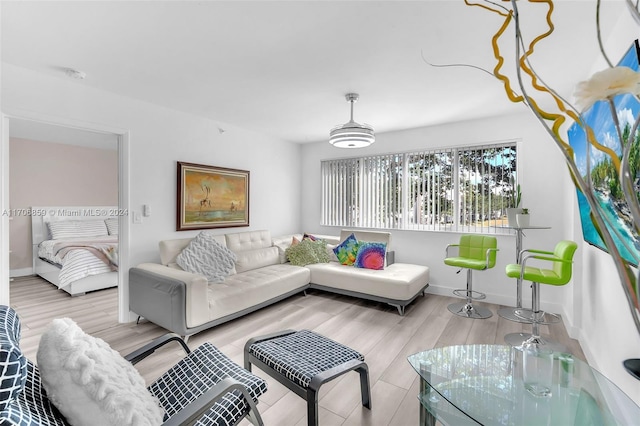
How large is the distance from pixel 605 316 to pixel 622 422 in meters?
1.23

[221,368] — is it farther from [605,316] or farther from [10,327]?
[605,316]

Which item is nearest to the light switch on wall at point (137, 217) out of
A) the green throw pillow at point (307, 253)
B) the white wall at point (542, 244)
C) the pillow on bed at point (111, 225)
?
the green throw pillow at point (307, 253)

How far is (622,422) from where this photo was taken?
121 centimetres

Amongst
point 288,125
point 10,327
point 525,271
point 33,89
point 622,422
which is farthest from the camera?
point 288,125

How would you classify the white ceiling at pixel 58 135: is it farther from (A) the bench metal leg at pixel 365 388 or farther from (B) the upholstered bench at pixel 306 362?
(A) the bench metal leg at pixel 365 388

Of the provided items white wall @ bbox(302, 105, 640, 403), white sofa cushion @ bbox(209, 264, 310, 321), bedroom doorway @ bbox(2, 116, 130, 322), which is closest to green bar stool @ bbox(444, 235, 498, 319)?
white wall @ bbox(302, 105, 640, 403)

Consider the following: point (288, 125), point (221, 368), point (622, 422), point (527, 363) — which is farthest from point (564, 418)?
point (288, 125)

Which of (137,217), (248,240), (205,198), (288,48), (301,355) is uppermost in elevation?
(288,48)

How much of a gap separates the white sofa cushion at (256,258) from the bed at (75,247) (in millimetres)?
2085

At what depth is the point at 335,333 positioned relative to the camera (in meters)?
3.00

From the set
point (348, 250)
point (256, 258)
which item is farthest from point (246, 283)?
point (348, 250)

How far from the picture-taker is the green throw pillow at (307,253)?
4.43 m

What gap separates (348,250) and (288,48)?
9.45 feet

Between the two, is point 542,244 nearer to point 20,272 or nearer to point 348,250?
point 348,250
